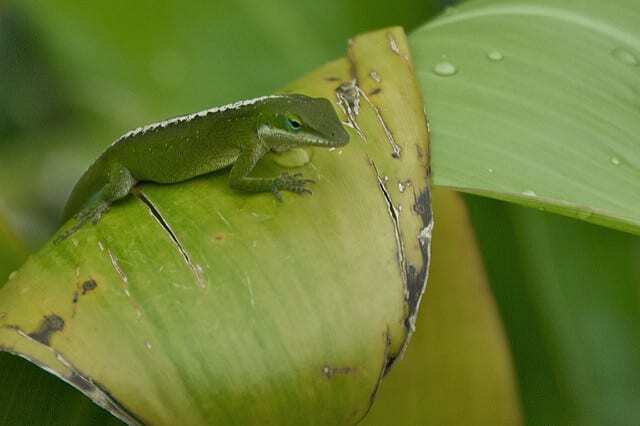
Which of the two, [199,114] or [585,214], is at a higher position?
[199,114]

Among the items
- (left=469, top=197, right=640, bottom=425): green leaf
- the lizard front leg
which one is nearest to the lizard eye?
the lizard front leg

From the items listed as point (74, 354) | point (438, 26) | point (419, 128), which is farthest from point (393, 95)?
point (74, 354)

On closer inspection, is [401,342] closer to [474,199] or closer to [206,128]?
[206,128]

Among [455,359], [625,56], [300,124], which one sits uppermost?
[300,124]

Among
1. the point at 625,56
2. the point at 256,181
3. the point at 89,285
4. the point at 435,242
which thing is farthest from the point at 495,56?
the point at 89,285

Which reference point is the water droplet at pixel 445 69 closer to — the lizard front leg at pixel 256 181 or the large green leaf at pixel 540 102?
the large green leaf at pixel 540 102

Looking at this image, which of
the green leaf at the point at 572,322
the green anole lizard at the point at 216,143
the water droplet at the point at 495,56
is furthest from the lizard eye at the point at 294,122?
the green leaf at the point at 572,322

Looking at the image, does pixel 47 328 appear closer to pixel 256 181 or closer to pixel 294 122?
pixel 256 181
